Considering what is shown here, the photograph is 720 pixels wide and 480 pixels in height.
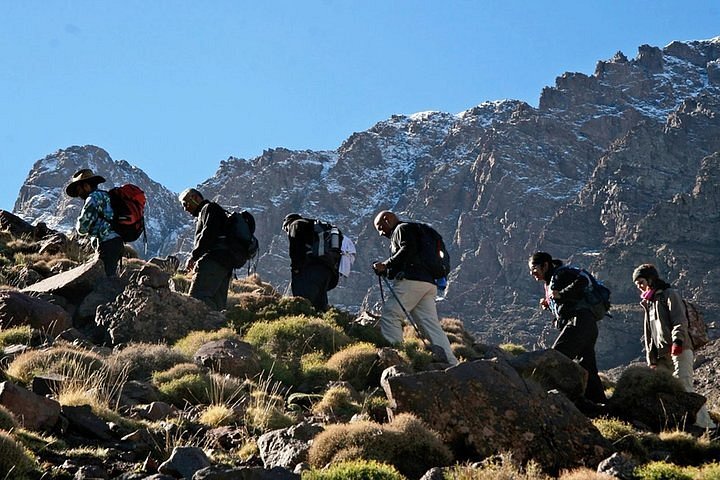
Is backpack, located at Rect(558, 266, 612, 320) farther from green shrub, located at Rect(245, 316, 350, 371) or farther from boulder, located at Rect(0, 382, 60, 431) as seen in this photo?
boulder, located at Rect(0, 382, 60, 431)

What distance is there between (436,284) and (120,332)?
459 cm

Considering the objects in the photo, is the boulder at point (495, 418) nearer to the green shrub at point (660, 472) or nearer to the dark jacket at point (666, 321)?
the green shrub at point (660, 472)

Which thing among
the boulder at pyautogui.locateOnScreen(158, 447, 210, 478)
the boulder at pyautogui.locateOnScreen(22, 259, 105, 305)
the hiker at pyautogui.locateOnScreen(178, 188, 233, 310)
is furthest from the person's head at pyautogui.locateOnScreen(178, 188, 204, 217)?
the boulder at pyautogui.locateOnScreen(158, 447, 210, 478)

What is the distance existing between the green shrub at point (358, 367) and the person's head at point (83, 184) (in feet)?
16.7

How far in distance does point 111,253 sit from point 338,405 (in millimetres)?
6196

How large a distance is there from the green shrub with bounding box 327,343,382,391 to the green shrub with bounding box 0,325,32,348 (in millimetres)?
3745

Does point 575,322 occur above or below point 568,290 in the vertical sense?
below

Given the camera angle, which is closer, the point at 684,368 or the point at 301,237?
the point at 684,368

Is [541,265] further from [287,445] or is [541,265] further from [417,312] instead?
[287,445]

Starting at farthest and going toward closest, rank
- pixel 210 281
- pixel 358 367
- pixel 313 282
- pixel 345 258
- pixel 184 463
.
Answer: pixel 313 282 → pixel 345 258 → pixel 210 281 → pixel 358 367 → pixel 184 463

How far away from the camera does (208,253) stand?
14320 mm

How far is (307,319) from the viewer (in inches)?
557

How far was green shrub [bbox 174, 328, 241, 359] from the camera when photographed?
39.7ft

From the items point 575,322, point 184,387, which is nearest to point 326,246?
point 575,322
